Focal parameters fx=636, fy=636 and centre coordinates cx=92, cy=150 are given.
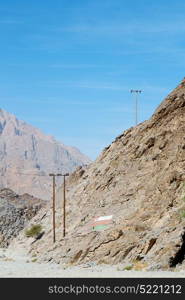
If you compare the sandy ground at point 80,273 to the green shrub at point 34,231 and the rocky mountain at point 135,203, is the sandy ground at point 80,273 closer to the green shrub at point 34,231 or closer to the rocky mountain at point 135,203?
the rocky mountain at point 135,203

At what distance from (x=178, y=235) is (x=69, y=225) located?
30032 mm

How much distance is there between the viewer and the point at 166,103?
7438 cm

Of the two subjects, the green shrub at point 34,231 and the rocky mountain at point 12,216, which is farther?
the rocky mountain at point 12,216

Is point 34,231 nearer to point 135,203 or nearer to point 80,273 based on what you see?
point 135,203

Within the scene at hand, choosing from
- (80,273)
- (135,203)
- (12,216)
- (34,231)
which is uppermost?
(135,203)

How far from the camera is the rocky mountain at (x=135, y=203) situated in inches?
1927

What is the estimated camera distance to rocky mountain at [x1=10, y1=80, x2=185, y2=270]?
48.9 metres

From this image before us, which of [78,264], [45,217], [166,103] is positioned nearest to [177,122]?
[166,103]

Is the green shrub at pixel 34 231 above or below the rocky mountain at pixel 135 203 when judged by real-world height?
below

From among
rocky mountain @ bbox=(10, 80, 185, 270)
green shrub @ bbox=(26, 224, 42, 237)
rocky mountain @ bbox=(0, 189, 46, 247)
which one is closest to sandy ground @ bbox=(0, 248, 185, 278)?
rocky mountain @ bbox=(10, 80, 185, 270)

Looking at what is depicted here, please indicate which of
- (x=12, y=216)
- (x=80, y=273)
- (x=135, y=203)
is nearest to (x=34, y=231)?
(x=12, y=216)

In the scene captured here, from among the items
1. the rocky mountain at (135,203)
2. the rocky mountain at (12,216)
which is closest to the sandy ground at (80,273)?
the rocky mountain at (135,203)

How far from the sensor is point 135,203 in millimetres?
61844

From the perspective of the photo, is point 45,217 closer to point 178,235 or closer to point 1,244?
point 1,244
